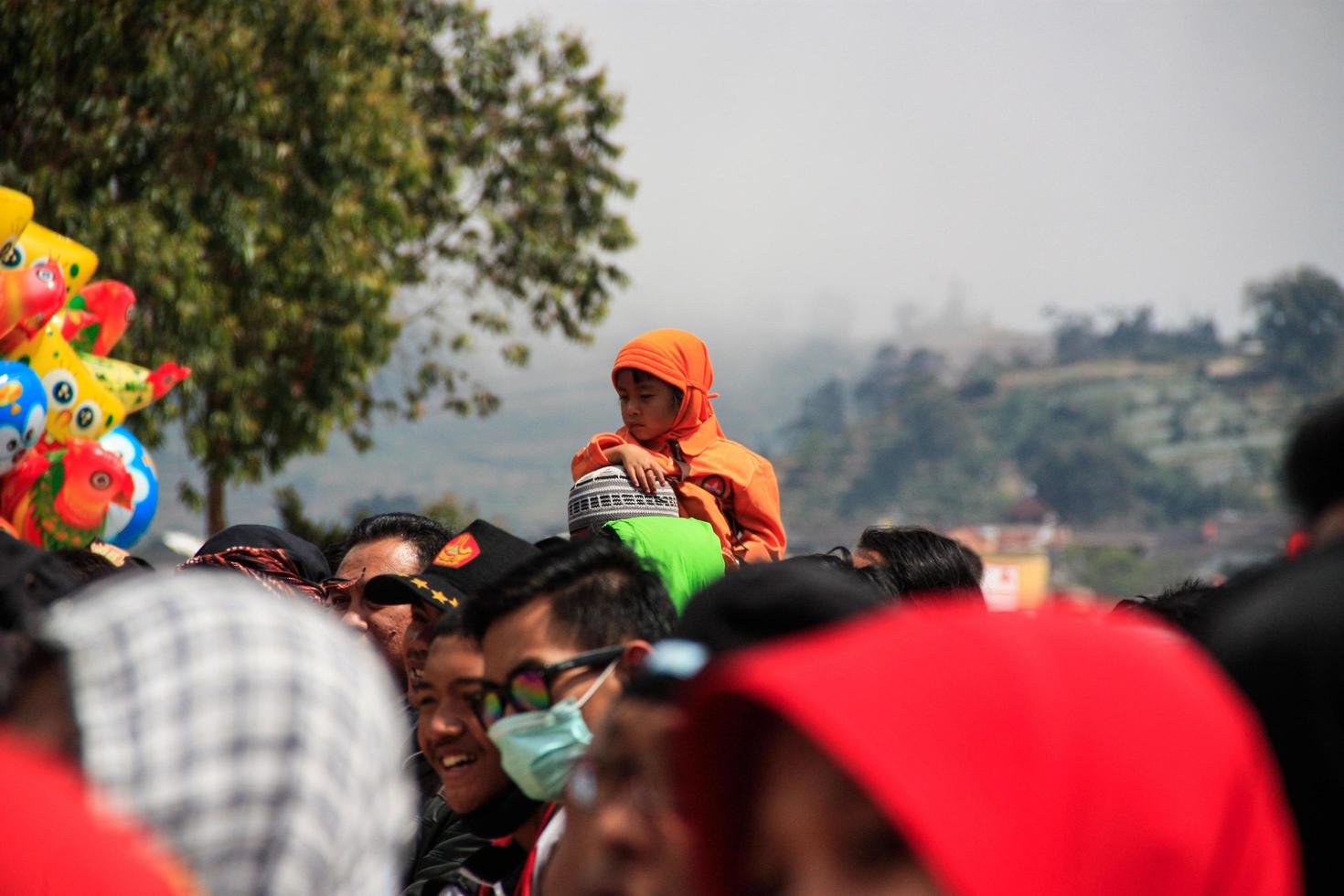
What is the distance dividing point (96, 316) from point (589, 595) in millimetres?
5543

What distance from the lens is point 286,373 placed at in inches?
614

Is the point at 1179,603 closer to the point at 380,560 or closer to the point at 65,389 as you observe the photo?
the point at 380,560

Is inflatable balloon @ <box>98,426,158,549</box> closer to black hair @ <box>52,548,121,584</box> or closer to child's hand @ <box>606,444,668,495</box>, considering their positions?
black hair @ <box>52,548,121,584</box>

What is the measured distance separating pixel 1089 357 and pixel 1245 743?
143704 millimetres

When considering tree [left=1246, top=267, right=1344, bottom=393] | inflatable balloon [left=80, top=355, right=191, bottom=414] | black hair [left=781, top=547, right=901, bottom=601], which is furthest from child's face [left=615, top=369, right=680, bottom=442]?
tree [left=1246, top=267, right=1344, bottom=393]

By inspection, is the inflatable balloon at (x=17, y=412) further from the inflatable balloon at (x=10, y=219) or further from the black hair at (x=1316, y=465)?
the black hair at (x=1316, y=465)

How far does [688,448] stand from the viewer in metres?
4.59

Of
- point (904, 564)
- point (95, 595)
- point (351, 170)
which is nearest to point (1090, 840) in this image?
point (95, 595)

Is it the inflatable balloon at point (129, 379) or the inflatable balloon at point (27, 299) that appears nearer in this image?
the inflatable balloon at point (27, 299)

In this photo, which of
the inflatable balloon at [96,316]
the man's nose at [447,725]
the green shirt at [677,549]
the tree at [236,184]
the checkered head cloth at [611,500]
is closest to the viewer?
the man's nose at [447,725]

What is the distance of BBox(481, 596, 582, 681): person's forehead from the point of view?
2457 millimetres

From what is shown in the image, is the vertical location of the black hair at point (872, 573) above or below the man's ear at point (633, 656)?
below

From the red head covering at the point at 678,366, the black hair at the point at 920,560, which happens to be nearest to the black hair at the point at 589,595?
the black hair at the point at 920,560

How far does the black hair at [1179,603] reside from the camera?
9.62 feet
